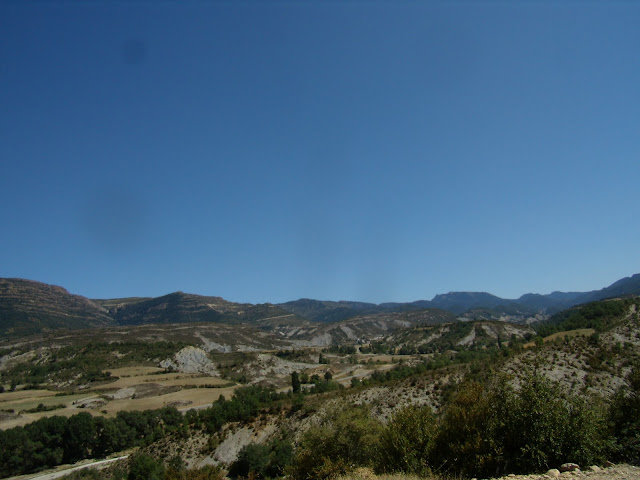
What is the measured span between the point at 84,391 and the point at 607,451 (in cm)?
14463

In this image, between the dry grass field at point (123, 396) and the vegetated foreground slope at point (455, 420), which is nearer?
the vegetated foreground slope at point (455, 420)

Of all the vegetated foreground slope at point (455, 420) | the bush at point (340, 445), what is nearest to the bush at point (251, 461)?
the vegetated foreground slope at point (455, 420)

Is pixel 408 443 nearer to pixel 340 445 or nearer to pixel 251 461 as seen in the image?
pixel 340 445

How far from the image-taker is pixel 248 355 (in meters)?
163

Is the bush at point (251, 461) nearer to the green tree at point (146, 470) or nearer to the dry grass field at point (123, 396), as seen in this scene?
the green tree at point (146, 470)

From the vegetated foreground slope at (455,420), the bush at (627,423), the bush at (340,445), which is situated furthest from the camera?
the bush at (340,445)

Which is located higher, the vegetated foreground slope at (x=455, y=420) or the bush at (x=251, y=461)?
the vegetated foreground slope at (x=455, y=420)

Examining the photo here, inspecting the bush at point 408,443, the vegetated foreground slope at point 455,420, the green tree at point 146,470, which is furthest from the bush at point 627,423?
the green tree at point 146,470

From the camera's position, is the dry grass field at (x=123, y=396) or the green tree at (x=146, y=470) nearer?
the green tree at (x=146, y=470)

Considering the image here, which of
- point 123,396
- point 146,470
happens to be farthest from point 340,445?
point 123,396

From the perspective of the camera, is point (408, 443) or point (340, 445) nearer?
point (408, 443)

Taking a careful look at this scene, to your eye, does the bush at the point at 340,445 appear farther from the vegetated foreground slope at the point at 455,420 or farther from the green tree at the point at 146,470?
the green tree at the point at 146,470

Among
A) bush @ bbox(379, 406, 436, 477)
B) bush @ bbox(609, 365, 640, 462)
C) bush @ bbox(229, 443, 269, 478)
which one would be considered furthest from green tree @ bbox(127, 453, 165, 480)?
bush @ bbox(609, 365, 640, 462)

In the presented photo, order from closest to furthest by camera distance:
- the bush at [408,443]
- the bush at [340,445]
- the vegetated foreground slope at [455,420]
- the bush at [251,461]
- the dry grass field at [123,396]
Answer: the vegetated foreground slope at [455,420]
the bush at [408,443]
the bush at [340,445]
the bush at [251,461]
the dry grass field at [123,396]
